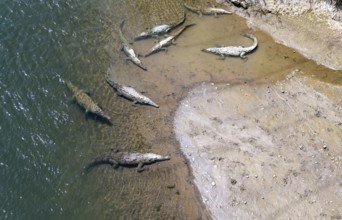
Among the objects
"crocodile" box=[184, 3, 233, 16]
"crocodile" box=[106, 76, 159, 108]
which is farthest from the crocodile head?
"crocodile" box=[184, 3, 233, 16]

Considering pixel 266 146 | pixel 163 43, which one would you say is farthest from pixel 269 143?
pixel 163 43

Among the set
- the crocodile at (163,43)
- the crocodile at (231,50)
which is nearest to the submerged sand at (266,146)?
the crocodile at (231,50)

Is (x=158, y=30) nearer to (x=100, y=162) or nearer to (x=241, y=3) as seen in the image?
(x=241, y=3)

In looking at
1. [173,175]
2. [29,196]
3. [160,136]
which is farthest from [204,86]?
[29,196]

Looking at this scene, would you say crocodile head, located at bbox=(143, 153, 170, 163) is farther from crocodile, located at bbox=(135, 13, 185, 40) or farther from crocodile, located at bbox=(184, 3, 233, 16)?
crocodile, located at bbox=(184, 3, 233, 16)

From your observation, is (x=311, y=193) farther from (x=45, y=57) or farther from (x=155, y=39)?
(x=45, y=57)

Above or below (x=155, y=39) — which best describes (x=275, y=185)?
below
